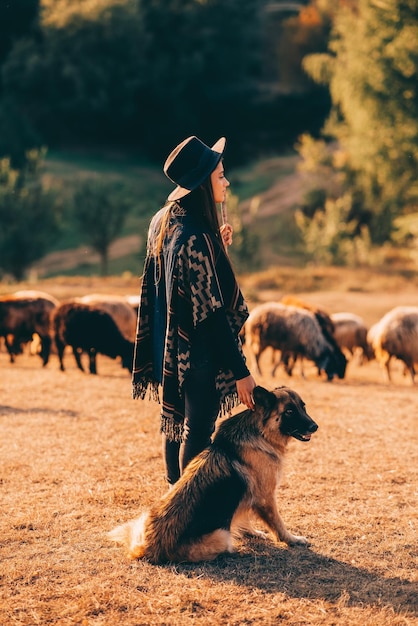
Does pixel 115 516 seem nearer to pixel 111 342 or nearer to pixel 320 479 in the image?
pixel 320 479

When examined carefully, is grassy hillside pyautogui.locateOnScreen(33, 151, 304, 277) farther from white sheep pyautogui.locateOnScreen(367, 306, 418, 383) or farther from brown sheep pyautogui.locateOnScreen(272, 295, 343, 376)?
white sheep pyautogui.locateOnScreen(367, 306, 418, 383)

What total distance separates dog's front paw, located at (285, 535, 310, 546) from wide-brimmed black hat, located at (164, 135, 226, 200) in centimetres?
245

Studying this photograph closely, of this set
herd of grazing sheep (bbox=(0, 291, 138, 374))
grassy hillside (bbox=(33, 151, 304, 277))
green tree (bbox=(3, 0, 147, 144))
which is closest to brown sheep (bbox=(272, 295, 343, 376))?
herd of grazing sheep (bbox=(0, 291, 138, 374))

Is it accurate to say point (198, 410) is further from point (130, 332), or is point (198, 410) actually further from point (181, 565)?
point (130, 332)

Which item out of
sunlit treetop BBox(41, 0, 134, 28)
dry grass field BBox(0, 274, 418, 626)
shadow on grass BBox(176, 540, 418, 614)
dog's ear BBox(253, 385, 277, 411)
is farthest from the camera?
sunlit treetop BBox(41, 0, 134, 28)

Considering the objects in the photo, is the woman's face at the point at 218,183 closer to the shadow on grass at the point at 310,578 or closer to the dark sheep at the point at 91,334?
the shadow on grass at the point at 310,578

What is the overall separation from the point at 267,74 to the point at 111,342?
54.7m

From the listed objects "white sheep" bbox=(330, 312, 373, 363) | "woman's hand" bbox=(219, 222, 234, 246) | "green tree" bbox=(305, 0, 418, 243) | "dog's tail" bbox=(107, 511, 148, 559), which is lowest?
"dog's tail" bbox=(107, 511, 148, 559)

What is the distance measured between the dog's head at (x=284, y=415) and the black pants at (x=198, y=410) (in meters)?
0.30

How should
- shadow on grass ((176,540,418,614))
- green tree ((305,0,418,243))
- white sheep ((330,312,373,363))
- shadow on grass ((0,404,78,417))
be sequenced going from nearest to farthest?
shadow on grass ((176,540,418,614)), shadow on grass ((0,404,78,417)), white sheep ((330,312,373,363)), green tree ((305,0,418,243))

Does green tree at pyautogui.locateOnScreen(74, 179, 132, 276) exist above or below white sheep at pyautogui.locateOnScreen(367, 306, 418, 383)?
above

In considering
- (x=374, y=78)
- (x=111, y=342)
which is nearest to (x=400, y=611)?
(x=111, y=342)

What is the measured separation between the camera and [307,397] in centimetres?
1060

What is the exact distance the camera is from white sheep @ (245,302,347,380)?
46.5 ft
